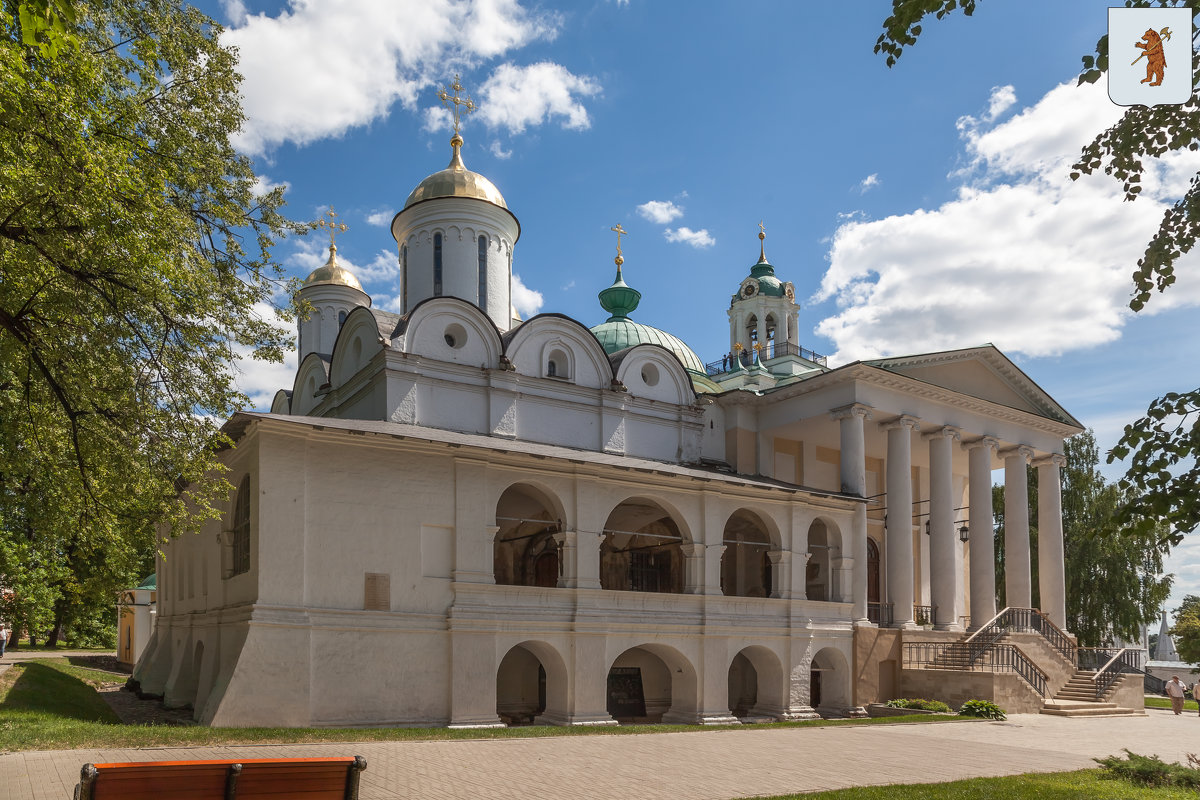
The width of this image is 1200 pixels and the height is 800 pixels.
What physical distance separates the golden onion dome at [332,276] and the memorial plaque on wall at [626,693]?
18204 millimetres

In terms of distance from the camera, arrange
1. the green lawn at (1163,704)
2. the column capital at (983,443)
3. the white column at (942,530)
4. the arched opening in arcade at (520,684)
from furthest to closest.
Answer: the green lawn at (1163,704), the column capital at (983,443), the white column at (942,530), the arched opening in arcade at (520,684)

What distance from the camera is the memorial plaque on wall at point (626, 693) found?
81.3ft

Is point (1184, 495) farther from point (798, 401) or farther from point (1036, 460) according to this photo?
point (1036, 460)

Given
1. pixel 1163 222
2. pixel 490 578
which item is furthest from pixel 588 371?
pixel 1163 222

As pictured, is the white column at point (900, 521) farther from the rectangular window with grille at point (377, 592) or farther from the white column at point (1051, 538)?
the rectangular window with grille at point (377, 592)

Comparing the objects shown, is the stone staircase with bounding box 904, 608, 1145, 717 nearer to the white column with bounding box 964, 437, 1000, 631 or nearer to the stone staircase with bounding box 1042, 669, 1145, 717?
the stone staircase with bounding box 1042, 669, 1145, 717

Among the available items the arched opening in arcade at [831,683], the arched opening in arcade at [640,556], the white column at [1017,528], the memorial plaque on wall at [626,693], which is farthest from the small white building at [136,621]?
the white column at [1017,528]

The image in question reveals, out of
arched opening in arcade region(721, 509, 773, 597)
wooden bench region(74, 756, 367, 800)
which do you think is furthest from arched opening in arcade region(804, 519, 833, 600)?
wooden bench region(74, 756, 367, 800)

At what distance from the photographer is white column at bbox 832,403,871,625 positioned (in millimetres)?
26062

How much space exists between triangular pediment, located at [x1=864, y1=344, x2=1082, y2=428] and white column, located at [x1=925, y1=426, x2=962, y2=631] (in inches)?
66.8

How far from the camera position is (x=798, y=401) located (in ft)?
94.0

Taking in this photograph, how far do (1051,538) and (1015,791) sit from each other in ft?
75.6

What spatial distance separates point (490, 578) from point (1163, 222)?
15750 millimetres

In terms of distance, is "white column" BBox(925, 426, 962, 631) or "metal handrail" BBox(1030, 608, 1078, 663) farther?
"metal handrail" BBox(1030, 608, 1078, 663)
